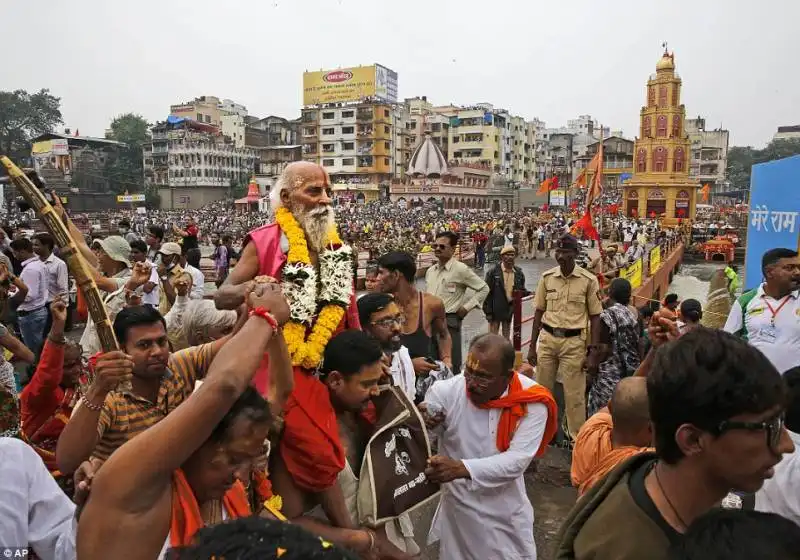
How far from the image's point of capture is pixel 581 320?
5.71 metres

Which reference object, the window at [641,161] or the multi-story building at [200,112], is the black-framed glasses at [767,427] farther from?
the multi-story building at [200,112]

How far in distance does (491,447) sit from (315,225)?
1.50 metres

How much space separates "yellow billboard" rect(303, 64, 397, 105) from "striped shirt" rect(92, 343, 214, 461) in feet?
250

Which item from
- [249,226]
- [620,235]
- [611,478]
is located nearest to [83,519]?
[611,478]

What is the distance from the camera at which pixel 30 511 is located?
74.2 inches

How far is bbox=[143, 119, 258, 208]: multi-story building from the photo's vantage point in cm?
7131

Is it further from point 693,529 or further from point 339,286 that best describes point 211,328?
point 693,529

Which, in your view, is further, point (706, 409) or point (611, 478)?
point (611, 478)

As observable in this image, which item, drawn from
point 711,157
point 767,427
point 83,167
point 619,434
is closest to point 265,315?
point 767,427

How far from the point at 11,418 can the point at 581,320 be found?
4.73 metres

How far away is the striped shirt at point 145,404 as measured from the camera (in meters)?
2.35

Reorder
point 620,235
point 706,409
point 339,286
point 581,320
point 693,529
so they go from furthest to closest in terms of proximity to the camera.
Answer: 1. point 620,235
2. point 581,320
3. point 339,286
4. point 706,409
5. point 693,529

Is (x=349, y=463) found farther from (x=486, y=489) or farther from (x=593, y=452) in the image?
(x=593, y=452)

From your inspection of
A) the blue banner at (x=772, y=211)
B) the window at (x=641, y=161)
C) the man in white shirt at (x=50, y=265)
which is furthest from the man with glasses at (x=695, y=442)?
the window at (x=641, y=161)
